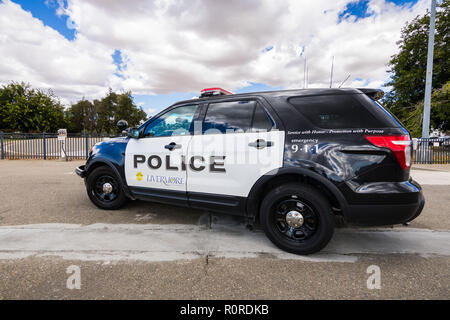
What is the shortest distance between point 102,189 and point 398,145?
4.15 meters

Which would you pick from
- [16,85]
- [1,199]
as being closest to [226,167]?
[1,199]

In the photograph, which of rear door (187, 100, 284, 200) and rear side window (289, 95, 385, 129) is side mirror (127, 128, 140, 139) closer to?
rear door (187, 100, 284, 200)

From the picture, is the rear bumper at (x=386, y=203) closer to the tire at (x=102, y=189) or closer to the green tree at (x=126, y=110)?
→ the tire at (x=102, y=189)

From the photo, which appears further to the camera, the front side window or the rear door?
the front side window

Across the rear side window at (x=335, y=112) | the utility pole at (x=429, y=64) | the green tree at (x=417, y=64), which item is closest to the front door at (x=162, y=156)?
the rear side window at (x=335, y=112)

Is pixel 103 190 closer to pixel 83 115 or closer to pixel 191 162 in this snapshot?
pixel 191 162

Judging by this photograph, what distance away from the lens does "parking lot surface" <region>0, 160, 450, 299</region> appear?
73.9 inches

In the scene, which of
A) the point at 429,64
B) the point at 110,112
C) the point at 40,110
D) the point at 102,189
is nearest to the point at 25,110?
the point at 40,110

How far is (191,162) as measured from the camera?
290cm

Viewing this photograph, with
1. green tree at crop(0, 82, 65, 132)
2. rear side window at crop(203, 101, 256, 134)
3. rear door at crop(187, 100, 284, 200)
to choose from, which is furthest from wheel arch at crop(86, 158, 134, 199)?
green tree at crop(0, 82, 65, 132)

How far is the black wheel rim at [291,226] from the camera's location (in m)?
2.38

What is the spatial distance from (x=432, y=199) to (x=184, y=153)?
5253mm

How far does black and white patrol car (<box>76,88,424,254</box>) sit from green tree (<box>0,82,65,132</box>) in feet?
141

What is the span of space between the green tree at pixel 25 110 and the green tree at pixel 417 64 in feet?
156
